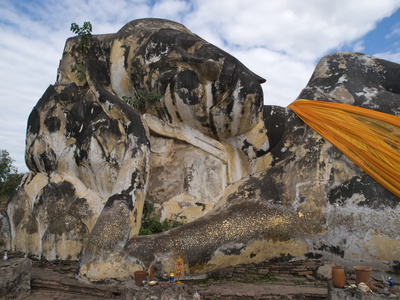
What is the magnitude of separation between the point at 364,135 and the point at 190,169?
2.43m

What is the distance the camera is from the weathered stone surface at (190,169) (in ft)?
14.2

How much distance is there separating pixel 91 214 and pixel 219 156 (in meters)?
2.03

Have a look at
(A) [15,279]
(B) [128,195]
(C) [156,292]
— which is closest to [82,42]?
(B) [128,195]

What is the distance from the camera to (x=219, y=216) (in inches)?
181

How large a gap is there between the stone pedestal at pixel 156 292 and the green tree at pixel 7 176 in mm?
10515

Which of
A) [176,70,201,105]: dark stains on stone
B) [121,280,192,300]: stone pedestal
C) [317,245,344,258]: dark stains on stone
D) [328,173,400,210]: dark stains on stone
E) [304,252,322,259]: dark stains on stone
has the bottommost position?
[121,280,192,300]: stone pedestal

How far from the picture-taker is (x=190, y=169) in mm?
5566

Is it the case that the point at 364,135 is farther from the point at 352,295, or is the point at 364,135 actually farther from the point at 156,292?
the point at 156,292

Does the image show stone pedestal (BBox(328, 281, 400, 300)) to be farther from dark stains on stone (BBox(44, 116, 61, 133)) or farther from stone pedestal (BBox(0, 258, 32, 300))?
dark stains on stone (BBox(44, 116, 61, 133))

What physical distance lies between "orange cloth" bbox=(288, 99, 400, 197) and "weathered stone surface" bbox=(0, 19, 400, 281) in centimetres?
13

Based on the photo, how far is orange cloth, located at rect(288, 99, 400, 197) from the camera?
4465mm

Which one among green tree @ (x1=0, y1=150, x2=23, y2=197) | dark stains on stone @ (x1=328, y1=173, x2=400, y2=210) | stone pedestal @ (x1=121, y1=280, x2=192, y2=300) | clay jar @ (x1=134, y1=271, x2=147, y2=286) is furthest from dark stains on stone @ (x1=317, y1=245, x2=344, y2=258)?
green tree @ (x1=0, y1=150, x2=23, y2=197)

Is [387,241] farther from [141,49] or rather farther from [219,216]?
[141,49]

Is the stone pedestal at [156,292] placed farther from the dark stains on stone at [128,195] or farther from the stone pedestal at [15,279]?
the stone pedestal at [15,279]
